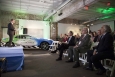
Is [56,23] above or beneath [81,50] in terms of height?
above

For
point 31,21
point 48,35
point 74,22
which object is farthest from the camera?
point 74,22

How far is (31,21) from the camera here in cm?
898

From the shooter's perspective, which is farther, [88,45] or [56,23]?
[56,23]

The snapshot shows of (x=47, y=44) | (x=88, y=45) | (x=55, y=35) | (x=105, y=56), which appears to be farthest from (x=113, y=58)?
(x=55, y=35)

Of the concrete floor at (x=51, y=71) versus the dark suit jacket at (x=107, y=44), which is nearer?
the dark suit jacket at (x=107, y=44)

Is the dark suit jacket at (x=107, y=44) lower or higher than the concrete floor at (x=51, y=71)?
higher

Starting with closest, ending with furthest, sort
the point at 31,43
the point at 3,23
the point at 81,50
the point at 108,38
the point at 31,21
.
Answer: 1. the point at 108,38
2. the point at 81,50
3. the point at 31,43
4. the point at 3,23
5. the point at 31,21

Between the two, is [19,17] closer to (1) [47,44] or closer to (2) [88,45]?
(1) [47,44]

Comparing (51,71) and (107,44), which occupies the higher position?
(107,44)

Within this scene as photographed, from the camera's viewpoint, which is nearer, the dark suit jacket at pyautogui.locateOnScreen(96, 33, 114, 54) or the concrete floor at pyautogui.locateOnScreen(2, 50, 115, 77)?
the dark suit jacket at pyautogui.locateOnScreen(96, 33, 114, 54)

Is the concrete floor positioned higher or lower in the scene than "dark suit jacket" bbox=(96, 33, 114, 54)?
lower

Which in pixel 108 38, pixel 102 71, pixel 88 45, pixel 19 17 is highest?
pixel 19 17

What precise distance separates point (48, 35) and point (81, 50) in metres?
6.76

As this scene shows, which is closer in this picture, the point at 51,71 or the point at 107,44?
the point at 107,44
